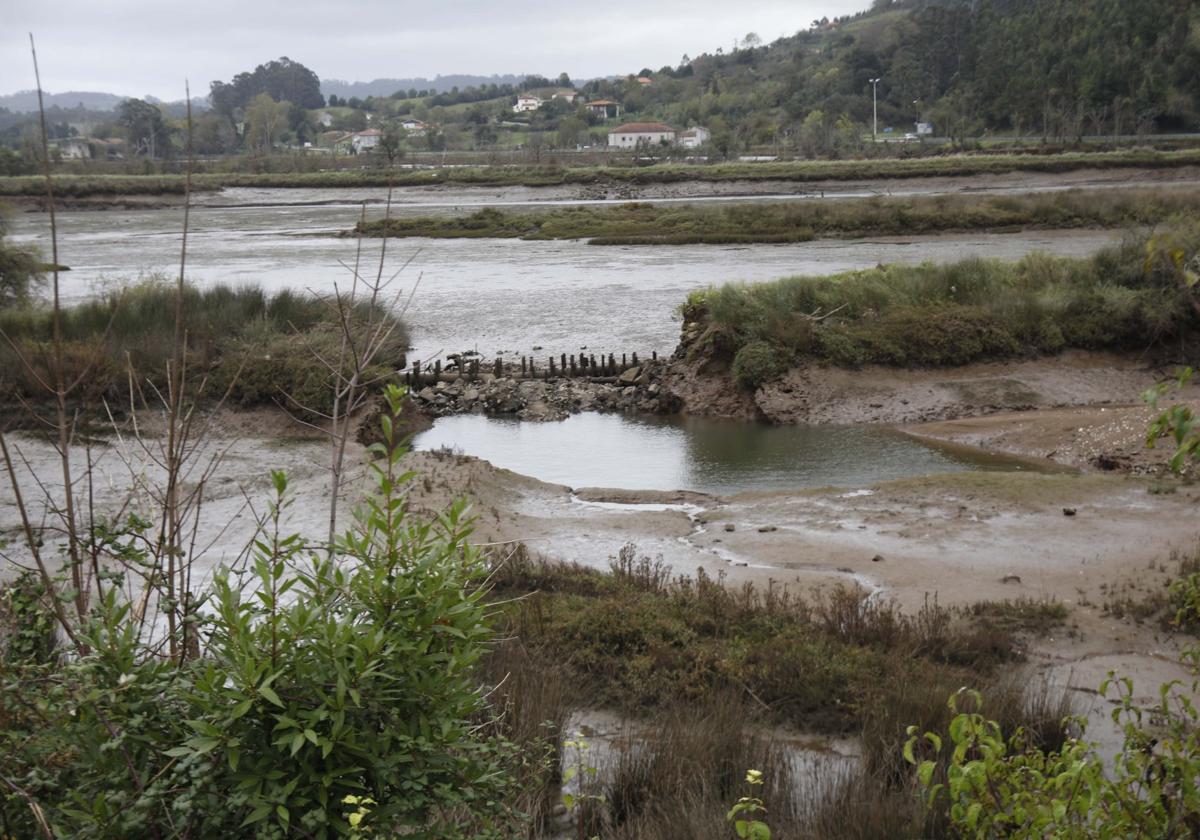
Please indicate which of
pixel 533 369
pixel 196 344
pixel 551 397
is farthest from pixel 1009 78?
pixel 196 344

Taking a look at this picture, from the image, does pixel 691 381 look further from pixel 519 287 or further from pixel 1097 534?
pixel 519 287

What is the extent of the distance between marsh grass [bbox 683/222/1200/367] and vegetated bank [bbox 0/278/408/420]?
7.68 metres

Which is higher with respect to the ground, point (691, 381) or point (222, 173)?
point (222, 173)

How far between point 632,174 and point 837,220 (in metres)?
45.1

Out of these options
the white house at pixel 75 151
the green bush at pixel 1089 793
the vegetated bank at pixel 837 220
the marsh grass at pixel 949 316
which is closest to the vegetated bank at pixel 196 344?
the marsh grass at pixel 949 316

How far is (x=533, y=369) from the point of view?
25.7m

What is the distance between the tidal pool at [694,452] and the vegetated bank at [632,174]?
68.4 metres

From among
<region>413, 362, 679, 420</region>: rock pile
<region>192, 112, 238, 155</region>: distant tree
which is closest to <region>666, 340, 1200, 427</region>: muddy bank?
<region>413, 362, 679, 420</region>: rock pile

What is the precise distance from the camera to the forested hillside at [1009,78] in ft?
345

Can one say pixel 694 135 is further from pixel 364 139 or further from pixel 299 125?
pixel 299 125

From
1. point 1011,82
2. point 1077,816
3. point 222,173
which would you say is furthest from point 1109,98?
point 1077,816

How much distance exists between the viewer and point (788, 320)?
23.2m

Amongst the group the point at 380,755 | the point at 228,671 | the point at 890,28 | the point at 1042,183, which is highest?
the point at 890,28

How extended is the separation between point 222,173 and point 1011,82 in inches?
3388
